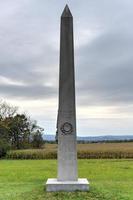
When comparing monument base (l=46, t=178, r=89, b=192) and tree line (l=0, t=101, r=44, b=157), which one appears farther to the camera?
tree line (l=0, t=101, r=44, b=157)

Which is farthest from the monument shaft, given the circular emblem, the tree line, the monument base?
the tree line

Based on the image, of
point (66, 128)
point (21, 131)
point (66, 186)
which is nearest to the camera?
point (66, 186)

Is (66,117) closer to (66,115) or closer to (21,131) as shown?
(66,115)

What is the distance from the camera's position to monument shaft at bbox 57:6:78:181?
47.7 ft

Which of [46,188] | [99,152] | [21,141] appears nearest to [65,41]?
[46,188]

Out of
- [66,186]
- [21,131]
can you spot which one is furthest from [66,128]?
[21,131]

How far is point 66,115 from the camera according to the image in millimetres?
14609

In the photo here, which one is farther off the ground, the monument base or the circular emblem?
the circular emblem

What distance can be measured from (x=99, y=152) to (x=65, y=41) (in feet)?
132

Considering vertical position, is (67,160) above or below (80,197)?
above

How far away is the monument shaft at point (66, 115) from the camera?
14.5 metres

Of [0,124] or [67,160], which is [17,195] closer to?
[67,160]

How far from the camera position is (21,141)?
7494 centimetres

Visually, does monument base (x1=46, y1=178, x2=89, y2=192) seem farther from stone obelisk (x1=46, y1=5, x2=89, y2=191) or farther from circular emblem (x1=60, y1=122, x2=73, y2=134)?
circular emblem (x1=60, y1=122, x2=73, y2=134)
